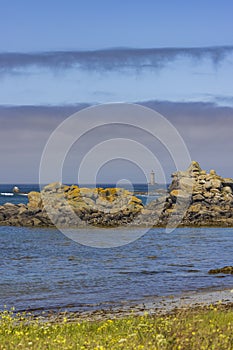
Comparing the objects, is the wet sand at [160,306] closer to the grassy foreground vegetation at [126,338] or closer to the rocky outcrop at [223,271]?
the grassy foreground vegetation at [126,338]

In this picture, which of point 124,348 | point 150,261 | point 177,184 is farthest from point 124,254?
point 177,184

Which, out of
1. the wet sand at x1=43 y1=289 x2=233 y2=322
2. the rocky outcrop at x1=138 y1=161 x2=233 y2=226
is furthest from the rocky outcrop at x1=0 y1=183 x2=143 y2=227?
the wet sand at x1=43 y1=289 x2=233 y2=322

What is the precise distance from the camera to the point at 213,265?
3098 cm

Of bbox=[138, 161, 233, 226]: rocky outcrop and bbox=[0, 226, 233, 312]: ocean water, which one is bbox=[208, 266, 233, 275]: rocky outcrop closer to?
bbox=[0, 226, 233, 312]: ocean water

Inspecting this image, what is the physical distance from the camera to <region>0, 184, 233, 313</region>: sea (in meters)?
21.4

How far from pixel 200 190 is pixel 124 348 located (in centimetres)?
6092

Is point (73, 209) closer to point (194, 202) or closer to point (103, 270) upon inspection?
point (194, 202)

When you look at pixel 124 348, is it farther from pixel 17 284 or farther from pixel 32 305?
pixel 17 284

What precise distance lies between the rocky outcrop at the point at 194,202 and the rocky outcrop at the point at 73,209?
2.73 metres

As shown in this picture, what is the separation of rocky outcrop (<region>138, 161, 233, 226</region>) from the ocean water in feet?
36.9

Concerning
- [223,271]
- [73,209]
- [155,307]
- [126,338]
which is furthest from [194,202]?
[126,338]

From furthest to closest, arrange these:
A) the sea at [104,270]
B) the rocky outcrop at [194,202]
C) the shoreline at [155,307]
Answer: the rocky outcrop at [194,202] → the sea at [104,270] → the shoreline at [155,307]

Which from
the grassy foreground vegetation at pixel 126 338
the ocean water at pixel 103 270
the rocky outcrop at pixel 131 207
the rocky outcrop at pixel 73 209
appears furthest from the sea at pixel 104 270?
the rocky outcrop at pixel 73 209

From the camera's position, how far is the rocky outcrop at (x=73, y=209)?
61312 millimetres
